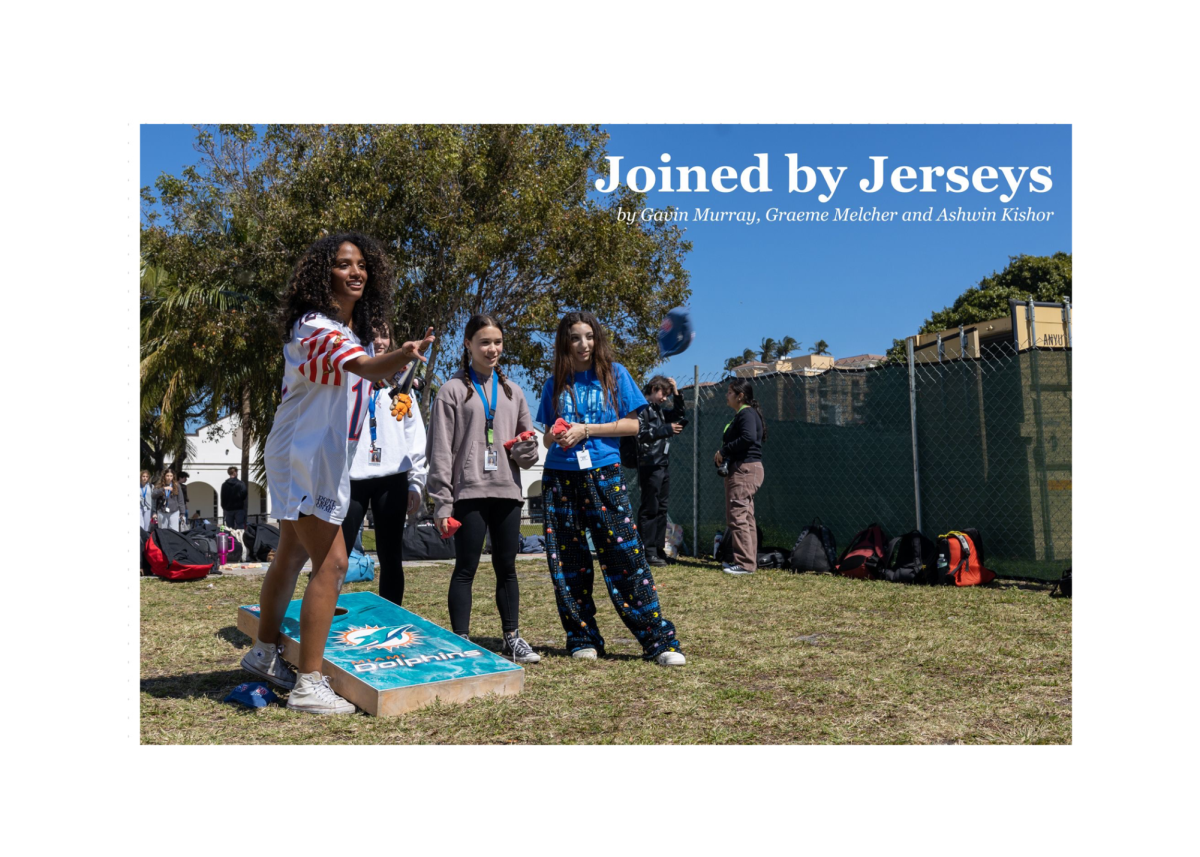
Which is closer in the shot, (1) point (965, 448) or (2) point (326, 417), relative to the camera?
(2) point (326, 417)

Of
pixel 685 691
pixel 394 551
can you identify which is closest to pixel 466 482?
pixel 394 551

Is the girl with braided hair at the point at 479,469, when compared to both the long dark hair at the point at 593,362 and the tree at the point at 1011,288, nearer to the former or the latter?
the long dark hair at the point at 593,362

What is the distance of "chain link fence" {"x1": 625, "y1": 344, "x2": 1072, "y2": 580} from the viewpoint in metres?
7.41

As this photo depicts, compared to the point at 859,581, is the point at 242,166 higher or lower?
higher

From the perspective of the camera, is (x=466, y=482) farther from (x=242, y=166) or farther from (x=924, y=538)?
(x=242, y=166)

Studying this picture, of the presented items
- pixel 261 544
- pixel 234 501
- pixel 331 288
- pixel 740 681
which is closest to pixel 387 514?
pixel 331 288

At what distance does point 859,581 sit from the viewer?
7754 millimetres

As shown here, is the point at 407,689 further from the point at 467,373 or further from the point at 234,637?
the point at 234,637

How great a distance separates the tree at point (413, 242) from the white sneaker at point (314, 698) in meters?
9.29

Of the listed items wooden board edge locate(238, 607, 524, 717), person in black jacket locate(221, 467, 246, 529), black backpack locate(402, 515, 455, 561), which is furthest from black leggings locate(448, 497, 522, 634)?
person in black jacket locate(221, 467, 246, 529)

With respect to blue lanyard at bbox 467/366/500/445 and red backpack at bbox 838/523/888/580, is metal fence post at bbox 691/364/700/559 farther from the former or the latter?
blue lanyard at bbox 467/366/500/445

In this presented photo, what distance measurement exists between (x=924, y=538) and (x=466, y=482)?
193 inches

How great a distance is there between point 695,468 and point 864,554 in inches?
137

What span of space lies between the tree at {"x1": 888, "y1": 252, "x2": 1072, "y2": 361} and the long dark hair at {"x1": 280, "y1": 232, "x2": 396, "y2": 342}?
32064 millimetres
